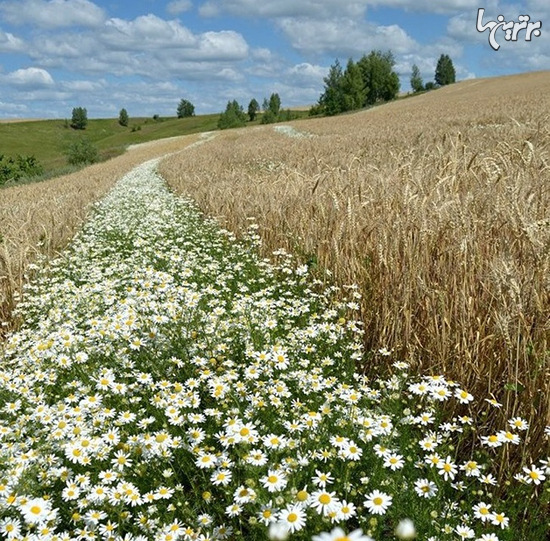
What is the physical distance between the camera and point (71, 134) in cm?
10200

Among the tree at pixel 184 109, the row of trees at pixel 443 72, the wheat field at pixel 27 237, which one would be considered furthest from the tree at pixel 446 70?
the wheat field at pixel 27 237

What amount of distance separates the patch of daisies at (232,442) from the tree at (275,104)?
122m

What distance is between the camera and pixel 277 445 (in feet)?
7.54

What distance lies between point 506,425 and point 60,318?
3.90 m

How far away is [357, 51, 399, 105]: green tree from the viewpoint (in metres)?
106

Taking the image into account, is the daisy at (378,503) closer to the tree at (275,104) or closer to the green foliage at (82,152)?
the green foliage at (82,152)

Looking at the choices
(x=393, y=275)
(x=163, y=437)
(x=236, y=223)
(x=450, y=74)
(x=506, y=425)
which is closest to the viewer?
(x=163, y=437)

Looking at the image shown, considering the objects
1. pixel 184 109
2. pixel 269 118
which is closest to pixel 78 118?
pixel 184 109

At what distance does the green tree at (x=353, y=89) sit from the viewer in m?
97.2

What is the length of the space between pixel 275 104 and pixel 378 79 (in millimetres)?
30212

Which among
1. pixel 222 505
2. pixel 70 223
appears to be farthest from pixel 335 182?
pixel 70 223

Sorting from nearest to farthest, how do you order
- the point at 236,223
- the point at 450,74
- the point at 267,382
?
the point at 267,382 → the point at 236,223 → the point at 450,74

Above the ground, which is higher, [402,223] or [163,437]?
[402,223]

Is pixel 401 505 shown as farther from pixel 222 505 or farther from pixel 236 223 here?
pixel 236 223
